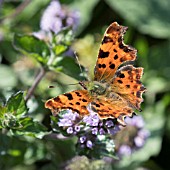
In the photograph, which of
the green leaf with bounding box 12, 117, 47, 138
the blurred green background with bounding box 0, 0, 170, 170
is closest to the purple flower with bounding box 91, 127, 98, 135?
the green leaf with bounding box 12, 117, 47, 138

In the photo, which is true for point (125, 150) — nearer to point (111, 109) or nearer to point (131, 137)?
point (131, 137)

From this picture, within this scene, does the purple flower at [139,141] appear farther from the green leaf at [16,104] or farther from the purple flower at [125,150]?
the green leaf at [16,104]

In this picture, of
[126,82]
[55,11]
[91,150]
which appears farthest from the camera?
[55,11]

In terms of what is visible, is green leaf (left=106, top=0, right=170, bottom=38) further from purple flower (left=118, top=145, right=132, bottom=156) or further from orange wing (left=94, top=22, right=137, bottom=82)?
orange wing (left=94, top=22, right=137, bottom=82)

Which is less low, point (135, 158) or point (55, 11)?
point (55, 11)

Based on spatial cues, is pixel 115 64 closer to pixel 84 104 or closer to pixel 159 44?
pixel 84 104

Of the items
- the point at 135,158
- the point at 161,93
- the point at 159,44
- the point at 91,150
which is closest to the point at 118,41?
the point at 91,150

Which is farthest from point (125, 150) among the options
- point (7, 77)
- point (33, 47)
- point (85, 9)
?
point (85, 9)
